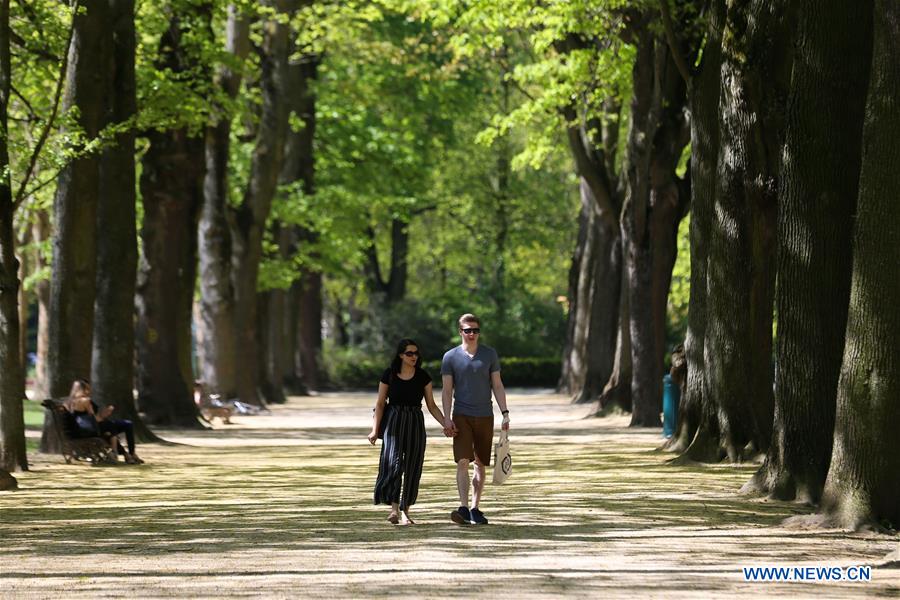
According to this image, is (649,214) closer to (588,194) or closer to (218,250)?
(218,250)

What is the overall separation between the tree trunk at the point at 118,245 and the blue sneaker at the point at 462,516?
1326cm

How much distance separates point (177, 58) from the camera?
1214 inches

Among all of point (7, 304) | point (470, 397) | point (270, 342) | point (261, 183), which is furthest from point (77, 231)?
point (270, 342)

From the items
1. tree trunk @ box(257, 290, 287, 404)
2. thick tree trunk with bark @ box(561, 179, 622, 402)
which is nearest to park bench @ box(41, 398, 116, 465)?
thick tree trunk with bark @ box(561, 179, 622, 402)

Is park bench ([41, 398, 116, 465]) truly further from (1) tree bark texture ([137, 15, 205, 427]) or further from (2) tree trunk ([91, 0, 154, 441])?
(1) tree bark texture ([137, 15, 205, 427])

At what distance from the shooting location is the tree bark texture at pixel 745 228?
20594 mm

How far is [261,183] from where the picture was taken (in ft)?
135

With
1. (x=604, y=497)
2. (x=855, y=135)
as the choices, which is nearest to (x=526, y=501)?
(x=604, y=497)

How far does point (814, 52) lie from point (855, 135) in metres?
0.87

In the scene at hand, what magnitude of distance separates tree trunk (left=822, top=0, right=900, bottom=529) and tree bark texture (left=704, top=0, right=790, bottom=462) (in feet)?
20.7

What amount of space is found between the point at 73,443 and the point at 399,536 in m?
10.6

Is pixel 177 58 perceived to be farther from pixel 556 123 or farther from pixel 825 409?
pixel 825 409

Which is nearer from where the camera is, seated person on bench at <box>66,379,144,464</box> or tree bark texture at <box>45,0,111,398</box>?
seated person on bench at <box>66,379,144,464</box>

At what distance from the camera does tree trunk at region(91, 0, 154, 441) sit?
26.4m
